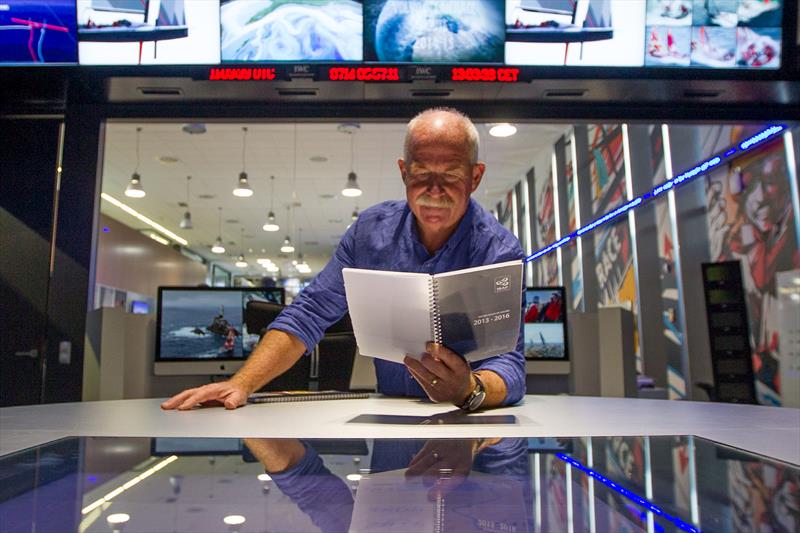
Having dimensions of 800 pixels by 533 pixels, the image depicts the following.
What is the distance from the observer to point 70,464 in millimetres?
822

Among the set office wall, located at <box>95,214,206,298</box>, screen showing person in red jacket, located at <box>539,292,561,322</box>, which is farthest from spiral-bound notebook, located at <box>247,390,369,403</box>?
office wall, located at <box>95,214,206,298</box>

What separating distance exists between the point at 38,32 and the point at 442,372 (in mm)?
3073

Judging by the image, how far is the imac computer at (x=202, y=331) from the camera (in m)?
3.55

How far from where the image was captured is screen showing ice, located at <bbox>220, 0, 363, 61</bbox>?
318 cm

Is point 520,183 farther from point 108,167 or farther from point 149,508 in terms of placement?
point 149,508

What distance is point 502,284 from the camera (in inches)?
48.2

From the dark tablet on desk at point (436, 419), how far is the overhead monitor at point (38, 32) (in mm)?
2831

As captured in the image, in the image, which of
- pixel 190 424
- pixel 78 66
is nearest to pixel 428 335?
pixel 190 424

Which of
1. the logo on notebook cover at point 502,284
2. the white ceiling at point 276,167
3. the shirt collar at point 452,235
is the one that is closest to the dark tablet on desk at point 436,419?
the logo on notebook cover at point 502,284

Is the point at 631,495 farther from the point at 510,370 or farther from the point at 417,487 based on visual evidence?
the point at 510,370

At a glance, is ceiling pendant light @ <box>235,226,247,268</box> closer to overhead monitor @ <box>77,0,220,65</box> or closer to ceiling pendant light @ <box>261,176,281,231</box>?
ceiling pendant light @ <box>261,176,281,231</box>

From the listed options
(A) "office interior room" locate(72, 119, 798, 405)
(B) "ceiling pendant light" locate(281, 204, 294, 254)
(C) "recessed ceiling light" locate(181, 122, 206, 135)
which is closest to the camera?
(A) "office interior room" locate(72, 119, 798, 405)

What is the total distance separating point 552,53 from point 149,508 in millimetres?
3148

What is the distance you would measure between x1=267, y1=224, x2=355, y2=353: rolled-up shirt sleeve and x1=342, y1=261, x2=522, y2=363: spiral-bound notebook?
20.2 inches
